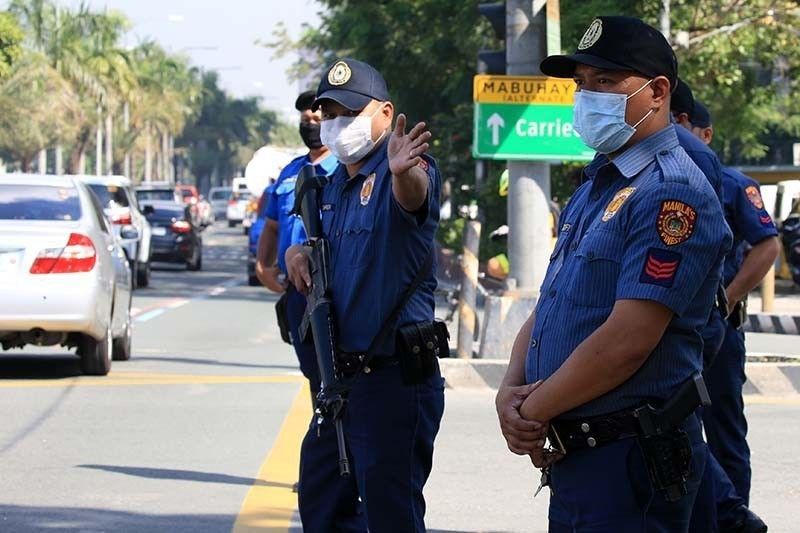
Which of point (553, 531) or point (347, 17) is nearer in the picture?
point (553, 531)

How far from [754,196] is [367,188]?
195cm

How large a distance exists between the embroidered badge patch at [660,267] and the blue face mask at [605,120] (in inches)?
14.3

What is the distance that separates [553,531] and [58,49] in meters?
67.1

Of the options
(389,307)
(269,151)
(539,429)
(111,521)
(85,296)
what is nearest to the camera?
(539,429)

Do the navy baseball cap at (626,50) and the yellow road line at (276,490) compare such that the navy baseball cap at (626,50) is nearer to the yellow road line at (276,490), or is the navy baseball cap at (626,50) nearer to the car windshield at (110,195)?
the yellow road line at (276,490)

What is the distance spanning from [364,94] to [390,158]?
2.13ft

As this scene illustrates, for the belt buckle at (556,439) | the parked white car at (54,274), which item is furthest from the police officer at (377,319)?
the parked white car at (54,274)

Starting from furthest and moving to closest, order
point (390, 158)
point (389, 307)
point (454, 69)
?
point (454, 69) < point (389, 307) < point (390, 158)

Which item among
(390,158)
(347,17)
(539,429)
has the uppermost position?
(347,17)

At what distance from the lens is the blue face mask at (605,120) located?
3932mm

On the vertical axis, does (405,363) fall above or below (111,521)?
above

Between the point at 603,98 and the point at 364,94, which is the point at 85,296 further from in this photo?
the point at 603,98

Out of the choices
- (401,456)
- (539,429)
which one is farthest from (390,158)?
(539,429)

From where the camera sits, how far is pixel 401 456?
5.12m
